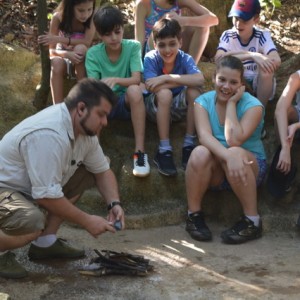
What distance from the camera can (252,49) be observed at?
479cm

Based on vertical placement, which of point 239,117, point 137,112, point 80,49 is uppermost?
point 80,49

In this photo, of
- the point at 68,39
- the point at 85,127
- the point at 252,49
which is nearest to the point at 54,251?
the point at 85,127

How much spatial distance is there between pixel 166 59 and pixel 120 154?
0.79m

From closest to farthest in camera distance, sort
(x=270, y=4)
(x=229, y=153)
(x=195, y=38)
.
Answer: (x=229, y=153) → (x=195, y=38) → (x=270, y=4)

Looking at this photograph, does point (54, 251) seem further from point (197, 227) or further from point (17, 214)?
point (197, 227)

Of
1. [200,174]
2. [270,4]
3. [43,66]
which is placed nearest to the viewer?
[200,174]

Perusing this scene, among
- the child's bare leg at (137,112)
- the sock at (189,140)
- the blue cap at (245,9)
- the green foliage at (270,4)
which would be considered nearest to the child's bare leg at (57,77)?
the child's bare leg at (137,112)

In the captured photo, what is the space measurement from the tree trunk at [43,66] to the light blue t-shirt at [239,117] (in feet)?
4.41

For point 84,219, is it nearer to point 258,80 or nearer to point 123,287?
point 123,287

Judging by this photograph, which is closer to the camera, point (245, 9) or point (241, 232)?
point (241, 232)

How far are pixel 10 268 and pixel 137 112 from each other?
154 centimetres

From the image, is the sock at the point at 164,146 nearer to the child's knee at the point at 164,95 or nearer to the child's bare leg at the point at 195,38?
the child's knee at the point at 164,95

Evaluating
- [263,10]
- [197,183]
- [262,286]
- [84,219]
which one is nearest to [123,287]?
[84,219]

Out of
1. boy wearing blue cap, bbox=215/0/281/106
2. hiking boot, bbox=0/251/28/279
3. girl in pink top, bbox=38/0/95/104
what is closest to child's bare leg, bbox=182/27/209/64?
boy wearing blue cap, bbox=215/0/281/106
